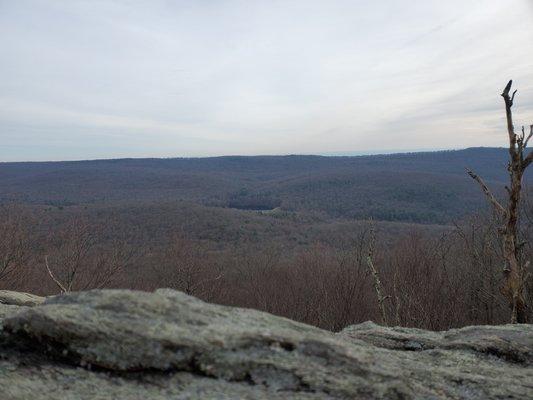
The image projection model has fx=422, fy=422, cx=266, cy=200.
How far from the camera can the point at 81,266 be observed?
82.6ft

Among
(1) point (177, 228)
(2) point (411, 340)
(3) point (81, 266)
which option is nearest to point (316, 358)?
(2) point (411, 340)

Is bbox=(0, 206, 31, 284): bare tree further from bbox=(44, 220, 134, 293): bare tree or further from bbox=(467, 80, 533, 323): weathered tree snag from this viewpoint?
bbox=(467, 80, 533, 323): weathered tree snag

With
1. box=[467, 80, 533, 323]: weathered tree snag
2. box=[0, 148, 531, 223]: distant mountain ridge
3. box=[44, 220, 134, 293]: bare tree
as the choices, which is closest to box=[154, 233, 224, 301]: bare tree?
box=[44, 220, 134, 293]: bare tree

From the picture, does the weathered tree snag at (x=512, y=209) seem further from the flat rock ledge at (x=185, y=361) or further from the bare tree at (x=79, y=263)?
the bare tree at (x=79, y=263)

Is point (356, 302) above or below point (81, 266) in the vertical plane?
below

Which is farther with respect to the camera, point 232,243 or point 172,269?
point 232,243

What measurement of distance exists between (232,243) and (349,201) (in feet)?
222

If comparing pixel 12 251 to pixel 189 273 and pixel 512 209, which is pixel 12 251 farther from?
pixel 512 209

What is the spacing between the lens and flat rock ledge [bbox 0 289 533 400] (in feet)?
12.7

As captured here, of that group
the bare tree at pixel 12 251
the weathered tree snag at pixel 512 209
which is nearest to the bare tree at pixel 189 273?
the bare tree at pixel 12 251

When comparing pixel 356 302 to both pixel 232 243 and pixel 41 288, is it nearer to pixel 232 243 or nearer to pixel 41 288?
pixel 41 288

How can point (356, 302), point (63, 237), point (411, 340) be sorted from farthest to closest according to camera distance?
point (63, 237)
point (356, 302)
point (411, 340)

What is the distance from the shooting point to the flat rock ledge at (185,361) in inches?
152

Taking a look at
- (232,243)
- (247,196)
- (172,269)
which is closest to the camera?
(172,269)
